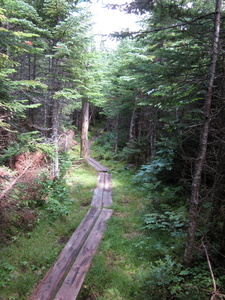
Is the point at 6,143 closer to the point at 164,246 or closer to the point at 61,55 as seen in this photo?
the point at 61,55

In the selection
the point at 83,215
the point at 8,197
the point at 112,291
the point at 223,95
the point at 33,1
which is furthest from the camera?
the point at 33,1

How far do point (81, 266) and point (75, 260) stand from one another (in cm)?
36

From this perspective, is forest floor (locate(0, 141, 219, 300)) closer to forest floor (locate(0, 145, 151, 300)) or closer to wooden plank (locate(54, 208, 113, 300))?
forest floor (locate(0, 145, 151, 300))

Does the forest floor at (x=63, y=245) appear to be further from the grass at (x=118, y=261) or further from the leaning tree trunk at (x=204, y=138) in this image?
the leaning tree trunk at (x=204, y=138)

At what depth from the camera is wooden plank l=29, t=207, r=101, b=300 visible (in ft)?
16.4

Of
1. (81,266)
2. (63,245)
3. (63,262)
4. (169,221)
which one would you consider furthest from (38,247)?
(169,221)

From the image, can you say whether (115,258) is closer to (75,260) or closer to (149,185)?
(75,260)

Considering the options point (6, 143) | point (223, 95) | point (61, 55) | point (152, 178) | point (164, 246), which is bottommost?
point (164, 246)

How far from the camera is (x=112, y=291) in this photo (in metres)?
4.92

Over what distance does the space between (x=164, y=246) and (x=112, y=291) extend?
216 centimetres

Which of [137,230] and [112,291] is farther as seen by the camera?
[137,230]

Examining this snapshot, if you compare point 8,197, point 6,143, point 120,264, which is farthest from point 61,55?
point 120,264

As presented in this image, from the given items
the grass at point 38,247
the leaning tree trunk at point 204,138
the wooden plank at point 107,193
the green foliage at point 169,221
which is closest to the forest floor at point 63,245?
the grass at point 38,247

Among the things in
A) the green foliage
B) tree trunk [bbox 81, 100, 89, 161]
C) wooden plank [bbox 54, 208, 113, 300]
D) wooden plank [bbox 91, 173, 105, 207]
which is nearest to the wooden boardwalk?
wooden plank [bbox 54, 208, 113, 300]
